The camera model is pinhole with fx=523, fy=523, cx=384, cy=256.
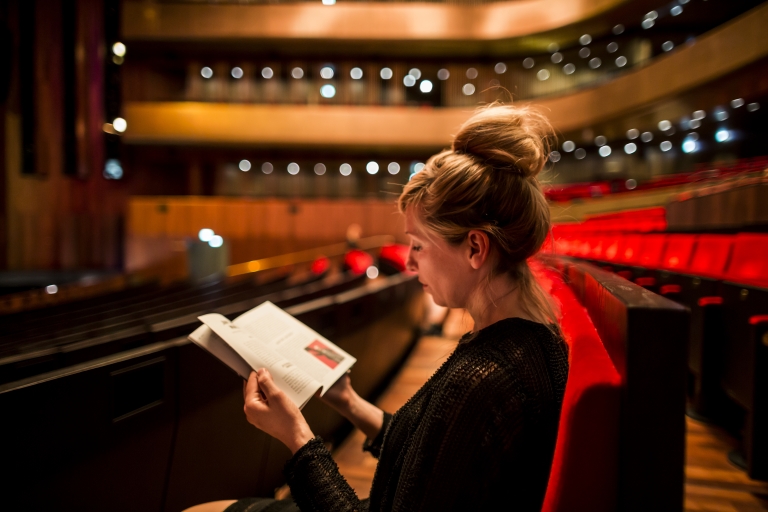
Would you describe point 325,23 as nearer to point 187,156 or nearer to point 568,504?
point 187,156

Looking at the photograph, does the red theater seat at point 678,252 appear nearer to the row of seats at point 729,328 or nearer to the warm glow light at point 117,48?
the row of seats at point 729,328

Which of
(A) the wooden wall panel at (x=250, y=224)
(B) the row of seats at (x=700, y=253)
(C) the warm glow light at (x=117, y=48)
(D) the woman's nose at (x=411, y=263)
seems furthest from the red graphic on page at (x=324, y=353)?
(A) the wooden wall panel at (x=250, y=224)

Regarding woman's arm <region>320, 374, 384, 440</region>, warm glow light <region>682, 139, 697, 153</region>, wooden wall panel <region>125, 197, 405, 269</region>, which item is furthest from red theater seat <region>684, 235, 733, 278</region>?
warm glow light <region>682, 139, 697, 153</region>

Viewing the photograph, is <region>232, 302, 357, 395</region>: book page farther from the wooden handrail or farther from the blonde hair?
the wooden handrail

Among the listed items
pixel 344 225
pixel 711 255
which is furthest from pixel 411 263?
pixel 344 225

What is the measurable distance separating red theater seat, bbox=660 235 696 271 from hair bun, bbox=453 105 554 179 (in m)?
1.52

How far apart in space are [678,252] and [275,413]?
6.07 feet

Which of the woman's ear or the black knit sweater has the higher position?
the woman's ear

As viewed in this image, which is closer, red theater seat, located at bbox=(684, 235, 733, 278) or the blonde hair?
the blonde hair

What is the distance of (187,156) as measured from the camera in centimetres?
914

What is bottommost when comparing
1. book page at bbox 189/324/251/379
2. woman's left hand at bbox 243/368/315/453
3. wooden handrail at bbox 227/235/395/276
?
wooden handrail at bbox 227/235/395/276

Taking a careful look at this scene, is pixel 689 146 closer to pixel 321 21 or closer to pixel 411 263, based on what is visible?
pixel 321 21

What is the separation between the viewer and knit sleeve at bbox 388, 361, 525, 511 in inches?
19.6

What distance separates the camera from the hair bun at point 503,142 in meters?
0.60
